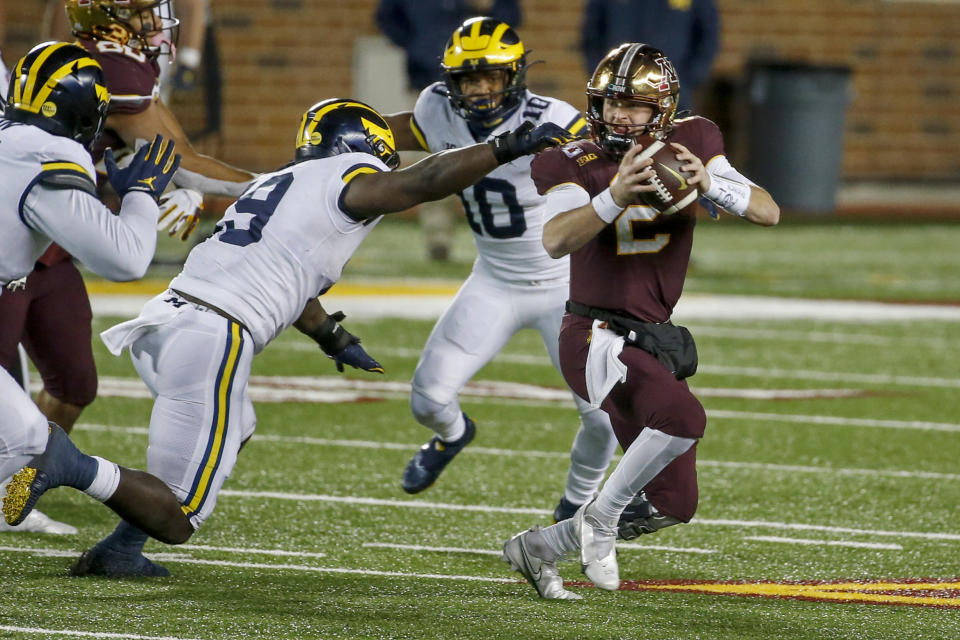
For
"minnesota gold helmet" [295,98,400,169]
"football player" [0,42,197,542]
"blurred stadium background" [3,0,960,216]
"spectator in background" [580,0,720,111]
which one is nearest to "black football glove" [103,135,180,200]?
"football player" [0,42,197,542]

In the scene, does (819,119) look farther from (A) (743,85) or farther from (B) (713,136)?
(B) (713,136)

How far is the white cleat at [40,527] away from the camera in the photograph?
5.39 m

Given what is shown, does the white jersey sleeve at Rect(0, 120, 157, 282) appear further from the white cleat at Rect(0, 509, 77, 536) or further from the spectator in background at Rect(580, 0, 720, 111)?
the spectator in background at Rect(580, 0, 720, 111)

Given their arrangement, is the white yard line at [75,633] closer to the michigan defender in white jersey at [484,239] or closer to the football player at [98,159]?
the football player at [98,159]

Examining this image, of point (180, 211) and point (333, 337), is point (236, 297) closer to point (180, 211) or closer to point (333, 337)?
point (333, 337)

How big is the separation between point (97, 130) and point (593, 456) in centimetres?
195

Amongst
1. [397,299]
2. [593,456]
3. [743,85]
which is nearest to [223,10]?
[743,85]

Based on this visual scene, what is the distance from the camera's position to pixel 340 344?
5.17m

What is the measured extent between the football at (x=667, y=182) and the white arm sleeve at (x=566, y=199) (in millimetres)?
219

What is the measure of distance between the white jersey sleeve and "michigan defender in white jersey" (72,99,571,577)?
23 cm

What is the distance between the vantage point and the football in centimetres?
446

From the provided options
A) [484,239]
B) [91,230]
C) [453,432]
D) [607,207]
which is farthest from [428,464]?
[91,230]

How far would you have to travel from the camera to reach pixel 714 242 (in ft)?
51.5

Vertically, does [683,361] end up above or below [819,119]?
above
